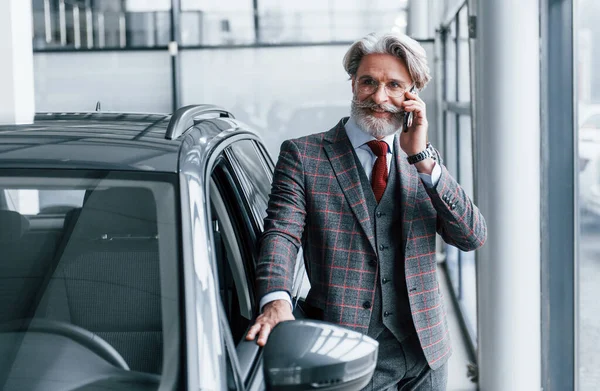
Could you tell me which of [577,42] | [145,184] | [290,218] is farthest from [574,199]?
[145,184]

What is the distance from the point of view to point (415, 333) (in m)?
2.21

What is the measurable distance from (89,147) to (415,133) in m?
0.74

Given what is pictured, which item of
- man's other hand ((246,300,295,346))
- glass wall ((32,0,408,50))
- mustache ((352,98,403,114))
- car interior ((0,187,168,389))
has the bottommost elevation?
man's other hand ((246,300,295,346))

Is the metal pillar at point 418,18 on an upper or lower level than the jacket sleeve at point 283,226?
upper

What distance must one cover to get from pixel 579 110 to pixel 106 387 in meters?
2.73

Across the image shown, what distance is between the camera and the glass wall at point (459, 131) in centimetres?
582

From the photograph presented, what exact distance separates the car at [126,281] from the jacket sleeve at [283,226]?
0.18 metres

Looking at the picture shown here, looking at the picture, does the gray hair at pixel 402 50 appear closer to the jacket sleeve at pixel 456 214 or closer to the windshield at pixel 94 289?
the jacket sleeve at pixel 456 214

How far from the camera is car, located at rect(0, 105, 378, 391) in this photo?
1.54 m

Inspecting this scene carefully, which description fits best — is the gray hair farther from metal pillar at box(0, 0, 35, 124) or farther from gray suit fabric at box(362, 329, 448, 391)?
metal pillar at box(0, 0, 35, 124)

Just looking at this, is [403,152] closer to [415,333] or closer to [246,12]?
[415,333]

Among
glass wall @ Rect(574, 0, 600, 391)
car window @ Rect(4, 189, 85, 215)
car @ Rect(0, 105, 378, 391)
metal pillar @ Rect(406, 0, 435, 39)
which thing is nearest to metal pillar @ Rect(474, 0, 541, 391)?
glass wall @ Rect(574, 0, 600, 391)

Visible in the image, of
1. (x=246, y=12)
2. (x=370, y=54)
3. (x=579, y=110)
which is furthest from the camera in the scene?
(x=246, y=12)

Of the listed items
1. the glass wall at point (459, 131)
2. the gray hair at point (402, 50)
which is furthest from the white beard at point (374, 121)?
the glass wall at point (459, 131)
